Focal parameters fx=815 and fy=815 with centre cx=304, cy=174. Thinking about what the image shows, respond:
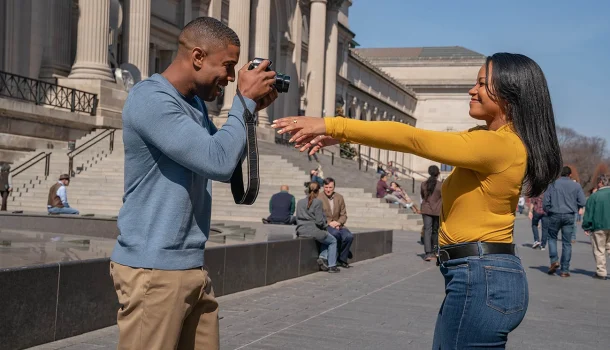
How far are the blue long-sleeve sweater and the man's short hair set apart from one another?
0.68ft

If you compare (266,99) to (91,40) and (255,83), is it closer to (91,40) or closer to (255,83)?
(255,83)

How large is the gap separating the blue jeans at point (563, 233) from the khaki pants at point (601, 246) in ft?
1.34

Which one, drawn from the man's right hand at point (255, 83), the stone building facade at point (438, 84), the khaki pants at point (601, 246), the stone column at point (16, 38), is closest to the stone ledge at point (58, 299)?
the man's right hand at point (255, 83)

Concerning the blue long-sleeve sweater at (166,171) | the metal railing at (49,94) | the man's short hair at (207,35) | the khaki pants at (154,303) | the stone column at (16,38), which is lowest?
the khaki pants at (154,303)

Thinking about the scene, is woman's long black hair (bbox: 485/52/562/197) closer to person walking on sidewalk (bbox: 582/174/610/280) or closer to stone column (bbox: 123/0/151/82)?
person walking on sidewalk (bbox: 582/174/610/280)

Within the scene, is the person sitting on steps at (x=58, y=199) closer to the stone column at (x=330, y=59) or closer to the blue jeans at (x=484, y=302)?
the blue jeans at (x=484, y=302)

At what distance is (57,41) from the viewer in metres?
29.8

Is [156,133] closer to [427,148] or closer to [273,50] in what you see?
[427,148]

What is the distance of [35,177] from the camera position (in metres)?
23.5

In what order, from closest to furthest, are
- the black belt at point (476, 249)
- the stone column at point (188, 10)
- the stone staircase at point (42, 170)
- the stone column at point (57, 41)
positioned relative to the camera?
A: the black belt at point (476, 249), the stone staircase at point (42, 170), the stone column at point (57, 41), the stone column at point (188, 10)

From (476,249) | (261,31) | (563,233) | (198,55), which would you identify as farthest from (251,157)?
(261,31)

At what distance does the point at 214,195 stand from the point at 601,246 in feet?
46.3

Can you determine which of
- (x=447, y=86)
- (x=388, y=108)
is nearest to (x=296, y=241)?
(x=388, y=108)

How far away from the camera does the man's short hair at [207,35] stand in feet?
10.1
